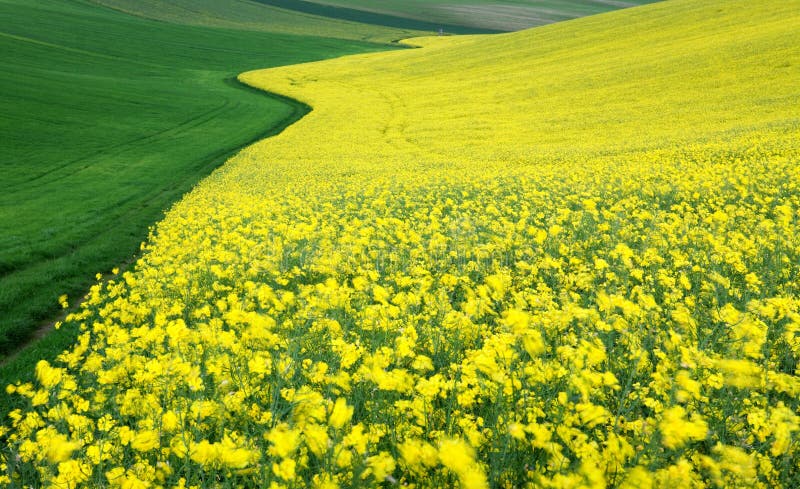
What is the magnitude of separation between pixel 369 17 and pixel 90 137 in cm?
12946

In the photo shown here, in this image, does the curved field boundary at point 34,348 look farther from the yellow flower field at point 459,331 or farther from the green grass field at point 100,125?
the yellow flower field at point 459,331

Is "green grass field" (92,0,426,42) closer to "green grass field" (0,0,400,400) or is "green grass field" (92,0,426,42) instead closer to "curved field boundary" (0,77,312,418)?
"green grass field" (0,0,400,400)

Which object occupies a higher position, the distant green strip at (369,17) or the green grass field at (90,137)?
the distant green strip at (369,17)

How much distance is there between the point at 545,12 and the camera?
154 meters

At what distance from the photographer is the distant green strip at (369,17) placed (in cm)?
13825

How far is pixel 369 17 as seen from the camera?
477 ft

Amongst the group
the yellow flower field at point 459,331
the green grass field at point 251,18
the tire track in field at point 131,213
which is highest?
the green grass field at point 251,18

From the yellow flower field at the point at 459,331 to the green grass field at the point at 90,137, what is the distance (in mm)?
1561

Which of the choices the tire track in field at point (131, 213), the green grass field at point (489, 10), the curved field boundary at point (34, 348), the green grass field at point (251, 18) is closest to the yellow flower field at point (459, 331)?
the curved field boundary at point (34, 348)

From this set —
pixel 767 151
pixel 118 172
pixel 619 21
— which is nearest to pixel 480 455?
pixel 767 151

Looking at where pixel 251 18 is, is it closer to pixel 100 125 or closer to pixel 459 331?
pixel 100 125

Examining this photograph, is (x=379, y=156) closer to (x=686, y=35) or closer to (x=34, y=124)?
(x=34, y=124)

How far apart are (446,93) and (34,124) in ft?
113

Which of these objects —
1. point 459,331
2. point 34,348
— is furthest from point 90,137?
point 459,331
